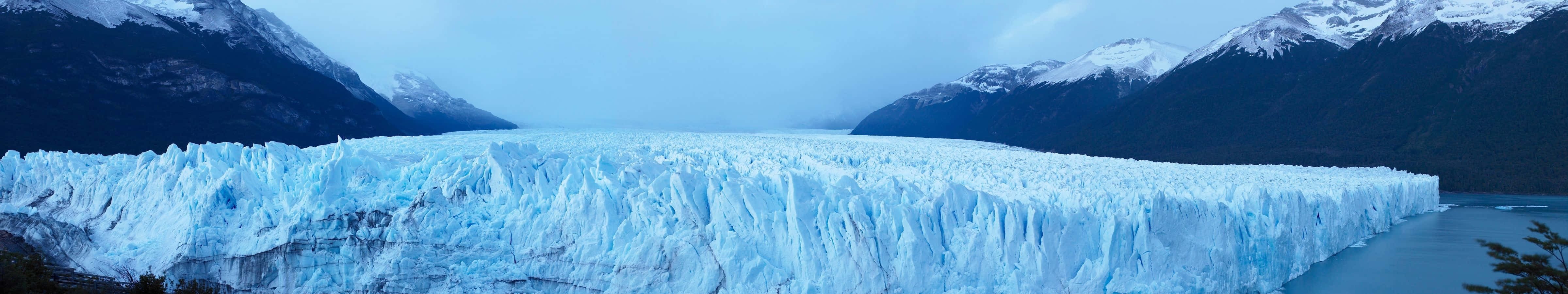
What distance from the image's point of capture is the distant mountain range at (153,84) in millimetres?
21578

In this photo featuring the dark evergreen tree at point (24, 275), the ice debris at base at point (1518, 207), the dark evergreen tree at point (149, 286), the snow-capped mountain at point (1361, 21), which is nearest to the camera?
the dark evergreen tree at point (24, 275)

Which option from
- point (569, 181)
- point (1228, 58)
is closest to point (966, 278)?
point (569, 181)

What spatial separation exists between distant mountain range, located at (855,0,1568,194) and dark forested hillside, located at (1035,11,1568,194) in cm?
8

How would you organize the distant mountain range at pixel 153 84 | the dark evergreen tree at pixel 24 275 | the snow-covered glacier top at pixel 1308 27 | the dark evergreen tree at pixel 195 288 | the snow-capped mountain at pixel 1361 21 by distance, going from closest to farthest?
the dark evergreen tree at pixel 24 275, the dark evergreen tree at pixel 195 288, the distant mountain range at pixel 153 84, the snow-capped mountain at pixel 1361 21, the snow-covered glacier top at pixel 1308 27

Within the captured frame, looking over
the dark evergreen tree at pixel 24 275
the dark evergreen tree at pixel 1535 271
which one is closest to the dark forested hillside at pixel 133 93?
the dark evergreen tree at pixel 24 275

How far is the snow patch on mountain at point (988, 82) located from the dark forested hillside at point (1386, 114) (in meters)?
14.4

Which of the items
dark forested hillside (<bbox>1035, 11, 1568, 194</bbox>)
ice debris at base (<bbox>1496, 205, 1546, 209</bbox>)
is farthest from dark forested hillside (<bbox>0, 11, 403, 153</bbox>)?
ice debris at base (<bbox>1496, 205, 1546, 209</bbox>)

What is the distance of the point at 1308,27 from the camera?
4659cm

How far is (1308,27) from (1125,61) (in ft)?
39.6

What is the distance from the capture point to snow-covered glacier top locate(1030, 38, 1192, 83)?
177 ft

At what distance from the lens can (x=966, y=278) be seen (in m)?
7.83

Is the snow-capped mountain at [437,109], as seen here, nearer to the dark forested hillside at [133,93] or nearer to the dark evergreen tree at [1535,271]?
the dark forested hillside at [133,93]

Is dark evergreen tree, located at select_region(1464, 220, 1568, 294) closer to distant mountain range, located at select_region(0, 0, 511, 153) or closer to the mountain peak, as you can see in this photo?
distant mountain range, located at select_region(0, 0, 511, 153)

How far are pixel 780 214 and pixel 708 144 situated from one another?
6702mm
